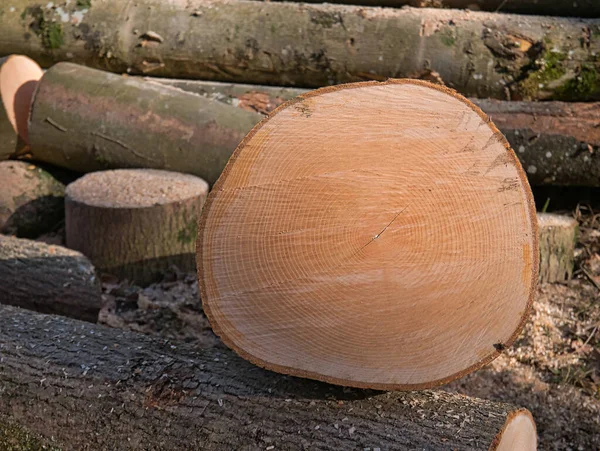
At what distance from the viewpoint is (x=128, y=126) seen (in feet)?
12.6

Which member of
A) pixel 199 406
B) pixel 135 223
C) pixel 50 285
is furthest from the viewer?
pixel 135 223

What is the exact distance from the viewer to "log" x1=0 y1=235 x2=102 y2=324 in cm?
296

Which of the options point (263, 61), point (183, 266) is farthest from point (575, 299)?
point (263, 61)

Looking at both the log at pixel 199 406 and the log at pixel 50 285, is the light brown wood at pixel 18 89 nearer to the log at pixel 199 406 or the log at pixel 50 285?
the log at pixel 50 285

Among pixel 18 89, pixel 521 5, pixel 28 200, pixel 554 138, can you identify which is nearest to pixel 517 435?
pixel 554 138

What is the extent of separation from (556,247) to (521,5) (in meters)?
1.71

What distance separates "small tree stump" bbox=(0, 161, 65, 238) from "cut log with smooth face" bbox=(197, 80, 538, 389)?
2.35 meters

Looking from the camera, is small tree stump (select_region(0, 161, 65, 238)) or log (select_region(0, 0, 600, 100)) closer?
small tree stump (select_region(0, 161, 65, 238))

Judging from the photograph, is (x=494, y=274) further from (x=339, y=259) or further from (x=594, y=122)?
(x=594, y=122)

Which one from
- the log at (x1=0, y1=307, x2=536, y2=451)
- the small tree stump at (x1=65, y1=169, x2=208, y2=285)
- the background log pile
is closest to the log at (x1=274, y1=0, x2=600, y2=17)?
the background log pile

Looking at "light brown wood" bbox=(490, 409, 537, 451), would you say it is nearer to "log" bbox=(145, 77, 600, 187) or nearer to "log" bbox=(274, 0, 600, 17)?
"log" bbox=(145, 77, 600, 187)

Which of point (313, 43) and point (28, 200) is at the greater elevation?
point (313, 43)

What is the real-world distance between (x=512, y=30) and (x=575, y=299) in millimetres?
1641

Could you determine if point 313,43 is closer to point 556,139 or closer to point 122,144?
point 122,144
